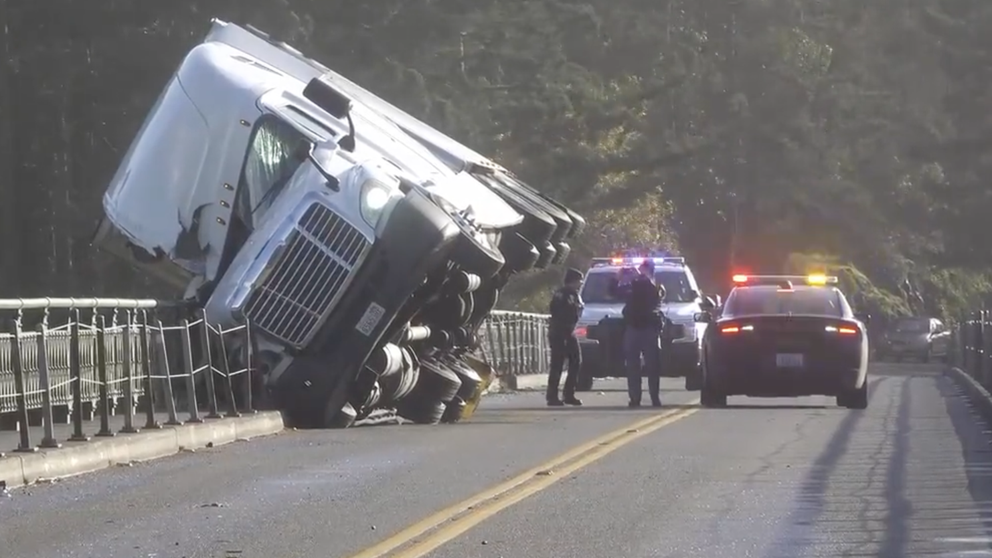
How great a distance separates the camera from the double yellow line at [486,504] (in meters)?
9.78

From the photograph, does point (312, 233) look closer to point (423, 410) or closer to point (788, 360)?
point (423, 410)

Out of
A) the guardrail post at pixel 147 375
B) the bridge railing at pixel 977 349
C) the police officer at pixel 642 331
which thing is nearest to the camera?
the guardrail post at pixel 147 375

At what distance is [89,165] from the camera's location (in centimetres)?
4566

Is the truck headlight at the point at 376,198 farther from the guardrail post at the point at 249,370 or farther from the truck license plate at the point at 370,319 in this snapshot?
the guardrail post at the point at 249,370

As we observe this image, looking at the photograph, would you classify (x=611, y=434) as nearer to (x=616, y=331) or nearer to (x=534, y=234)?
(x=534, y=234)

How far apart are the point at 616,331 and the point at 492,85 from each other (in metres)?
25.5

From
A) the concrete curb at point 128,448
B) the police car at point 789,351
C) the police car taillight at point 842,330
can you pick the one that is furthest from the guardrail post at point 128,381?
the police car taillight at point 842,330

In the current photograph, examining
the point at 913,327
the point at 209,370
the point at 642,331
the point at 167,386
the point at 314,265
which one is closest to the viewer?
the point at 167,386

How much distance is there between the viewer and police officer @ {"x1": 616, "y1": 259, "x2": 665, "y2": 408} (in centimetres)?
2327

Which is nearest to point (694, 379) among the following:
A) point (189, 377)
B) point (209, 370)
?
point (209, 370)

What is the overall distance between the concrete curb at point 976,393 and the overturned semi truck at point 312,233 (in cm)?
549

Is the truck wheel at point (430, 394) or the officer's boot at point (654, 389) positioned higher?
the truck wheel at point (430, 394)

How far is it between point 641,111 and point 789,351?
38.9 m

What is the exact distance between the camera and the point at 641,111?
60.4 m
